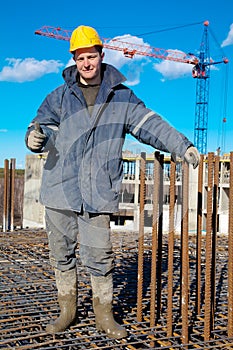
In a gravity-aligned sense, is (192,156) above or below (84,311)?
above

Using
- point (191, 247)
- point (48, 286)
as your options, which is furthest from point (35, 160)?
point (48, 286)

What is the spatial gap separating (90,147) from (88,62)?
461 millimetres

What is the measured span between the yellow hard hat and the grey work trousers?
920 millimetres

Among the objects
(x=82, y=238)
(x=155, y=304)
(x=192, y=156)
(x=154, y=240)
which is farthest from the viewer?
(x=155, y=304)

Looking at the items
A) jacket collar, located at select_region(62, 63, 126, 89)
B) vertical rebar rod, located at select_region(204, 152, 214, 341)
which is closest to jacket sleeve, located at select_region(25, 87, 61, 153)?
jacket collar, located at select_region(62, 63, 126, 89)

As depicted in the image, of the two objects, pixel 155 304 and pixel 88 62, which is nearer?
pixel 88 62

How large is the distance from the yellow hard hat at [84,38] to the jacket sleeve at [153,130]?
38cm

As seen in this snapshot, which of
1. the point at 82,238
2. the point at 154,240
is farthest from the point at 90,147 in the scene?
the point at 154,240

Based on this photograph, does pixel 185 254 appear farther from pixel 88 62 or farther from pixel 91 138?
pixel 88 62

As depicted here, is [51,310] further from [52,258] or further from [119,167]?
[119,167]

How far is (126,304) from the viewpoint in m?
3.22

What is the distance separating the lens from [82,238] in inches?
103

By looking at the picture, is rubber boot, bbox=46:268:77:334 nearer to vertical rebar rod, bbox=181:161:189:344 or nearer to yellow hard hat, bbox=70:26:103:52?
vertical rebar rod, bbox=181:161:189:344

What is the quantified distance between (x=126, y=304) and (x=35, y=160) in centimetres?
2217
